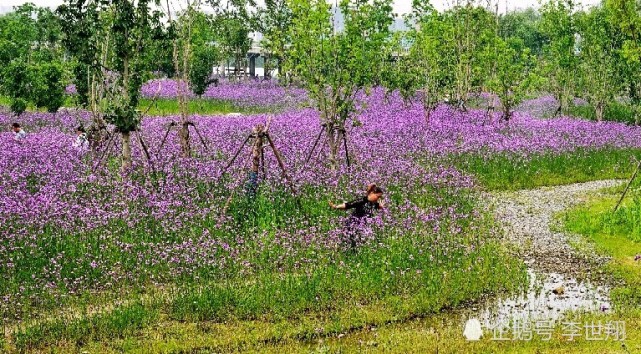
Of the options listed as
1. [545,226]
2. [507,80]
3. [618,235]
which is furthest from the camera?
[507,80]

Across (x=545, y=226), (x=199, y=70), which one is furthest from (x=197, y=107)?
(x=545, y=226)

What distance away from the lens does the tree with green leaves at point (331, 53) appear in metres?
21.3

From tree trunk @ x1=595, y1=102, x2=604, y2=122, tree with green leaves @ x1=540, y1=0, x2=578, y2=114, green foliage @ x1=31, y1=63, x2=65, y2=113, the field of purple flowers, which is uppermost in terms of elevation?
tree with green leaves @ x1=540, y1=0, x2=578, y2=114

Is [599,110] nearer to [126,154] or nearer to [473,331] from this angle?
[126,154]

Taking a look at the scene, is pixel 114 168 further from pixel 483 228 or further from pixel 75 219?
pixel 483 228

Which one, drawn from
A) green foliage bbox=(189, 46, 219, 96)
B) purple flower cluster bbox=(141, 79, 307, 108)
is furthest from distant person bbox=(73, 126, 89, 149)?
green foliage bbox=(189, 46, 219, 96)

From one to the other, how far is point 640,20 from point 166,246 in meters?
14.3

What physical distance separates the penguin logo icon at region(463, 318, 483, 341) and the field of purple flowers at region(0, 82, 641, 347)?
118 cm

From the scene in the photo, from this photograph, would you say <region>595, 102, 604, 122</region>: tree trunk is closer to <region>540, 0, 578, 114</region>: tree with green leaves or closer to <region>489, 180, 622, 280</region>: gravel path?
<region>540, 0, 578, 114</region>: tree with green leaves

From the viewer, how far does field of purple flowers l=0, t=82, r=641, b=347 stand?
12555 mm

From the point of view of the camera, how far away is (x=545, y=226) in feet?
61.1

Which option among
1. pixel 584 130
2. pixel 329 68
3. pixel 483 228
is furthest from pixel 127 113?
pixel 584 130

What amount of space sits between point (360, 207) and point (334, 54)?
26.3ft

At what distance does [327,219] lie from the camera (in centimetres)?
1630
